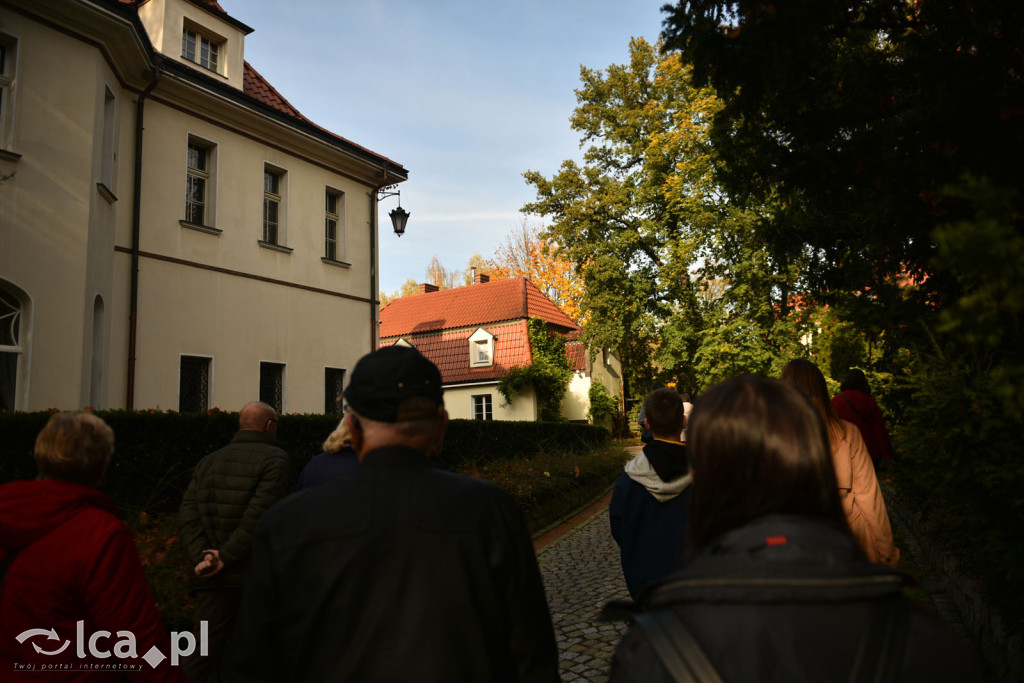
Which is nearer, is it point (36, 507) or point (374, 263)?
point (36, 507)

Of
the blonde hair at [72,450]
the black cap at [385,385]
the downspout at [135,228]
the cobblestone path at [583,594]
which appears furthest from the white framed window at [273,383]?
the black cap at [385,385]

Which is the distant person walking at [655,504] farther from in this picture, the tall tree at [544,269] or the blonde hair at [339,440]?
the tall tree at [544,269]

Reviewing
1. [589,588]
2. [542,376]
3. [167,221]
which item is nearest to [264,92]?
[167,221]

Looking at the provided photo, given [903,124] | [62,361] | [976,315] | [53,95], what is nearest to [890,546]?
[976,315]

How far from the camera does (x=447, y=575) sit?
1844mm

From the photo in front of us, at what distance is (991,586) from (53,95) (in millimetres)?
12408

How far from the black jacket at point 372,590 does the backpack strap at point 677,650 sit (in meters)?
0.73

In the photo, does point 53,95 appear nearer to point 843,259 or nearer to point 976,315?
point 843,259

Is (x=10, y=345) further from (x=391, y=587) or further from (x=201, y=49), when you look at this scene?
(x=391, y=587)

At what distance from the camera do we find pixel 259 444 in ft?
14.7

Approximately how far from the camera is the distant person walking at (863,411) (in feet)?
24.2

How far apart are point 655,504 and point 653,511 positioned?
0.13 ft

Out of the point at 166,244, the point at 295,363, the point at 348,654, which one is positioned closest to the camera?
the point at 348,654

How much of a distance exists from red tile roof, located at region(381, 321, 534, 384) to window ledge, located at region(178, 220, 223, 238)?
18310mm
